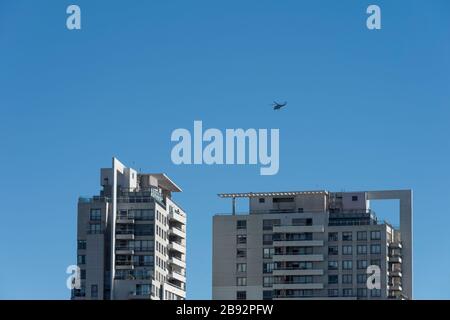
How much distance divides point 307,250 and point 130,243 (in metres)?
5.76

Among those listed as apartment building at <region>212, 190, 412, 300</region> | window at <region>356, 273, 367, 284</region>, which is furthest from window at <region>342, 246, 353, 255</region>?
window at <region>356, 273, 367, 284</region>

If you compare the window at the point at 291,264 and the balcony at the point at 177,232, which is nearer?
the balcony at the point at 177,232

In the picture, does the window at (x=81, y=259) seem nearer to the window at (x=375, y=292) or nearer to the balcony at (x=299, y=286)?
the balcony at (x=299, y=286)

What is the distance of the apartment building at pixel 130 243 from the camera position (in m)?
30.8

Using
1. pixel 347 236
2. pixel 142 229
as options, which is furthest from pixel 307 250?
pixel 142 229

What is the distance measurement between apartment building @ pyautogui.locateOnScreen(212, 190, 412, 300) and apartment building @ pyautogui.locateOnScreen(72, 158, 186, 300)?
7.51 ft

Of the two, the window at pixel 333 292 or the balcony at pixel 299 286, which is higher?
the balcony at pixel 299 286

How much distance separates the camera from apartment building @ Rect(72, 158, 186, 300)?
30750 millimetres

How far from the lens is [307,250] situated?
116 feet

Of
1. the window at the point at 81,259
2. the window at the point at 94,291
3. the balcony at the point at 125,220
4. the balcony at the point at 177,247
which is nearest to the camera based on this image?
the window at the point at 94,291

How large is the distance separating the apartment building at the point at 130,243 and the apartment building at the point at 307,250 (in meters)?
2.29

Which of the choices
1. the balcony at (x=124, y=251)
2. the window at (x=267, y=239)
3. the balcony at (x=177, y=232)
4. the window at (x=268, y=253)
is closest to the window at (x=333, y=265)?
the window at (x=268, y=253)

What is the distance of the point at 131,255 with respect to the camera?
104ft
